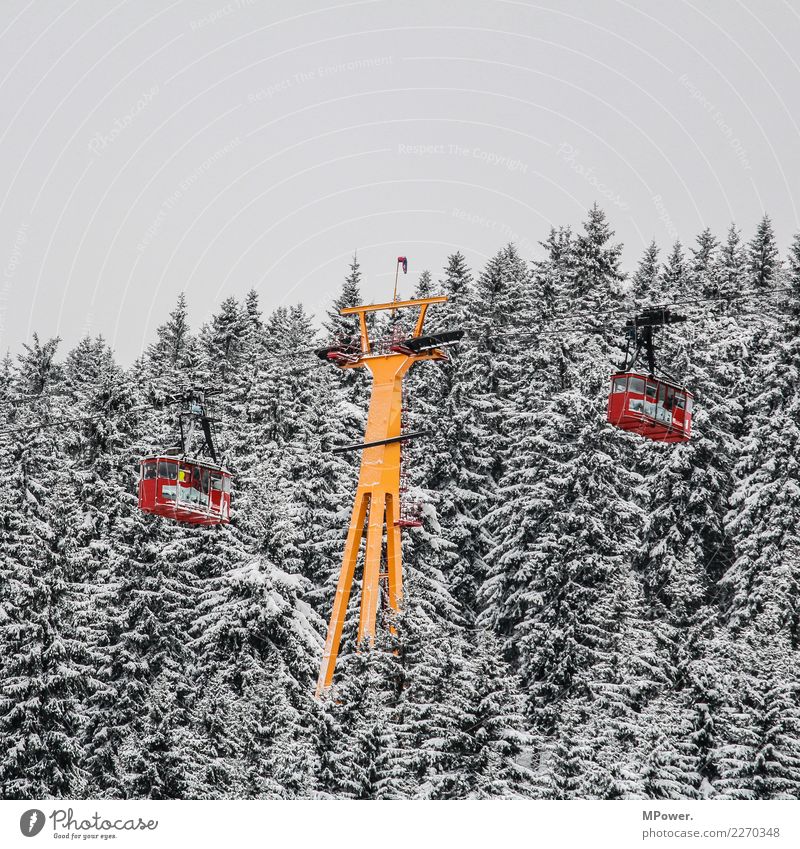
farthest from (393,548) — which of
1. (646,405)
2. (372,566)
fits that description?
(646,405)

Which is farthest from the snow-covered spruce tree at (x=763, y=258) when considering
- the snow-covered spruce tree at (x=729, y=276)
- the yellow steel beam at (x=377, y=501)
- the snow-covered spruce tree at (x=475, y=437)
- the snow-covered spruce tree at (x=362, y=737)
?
the snow-covered spruce tree at (x=362, y=737)

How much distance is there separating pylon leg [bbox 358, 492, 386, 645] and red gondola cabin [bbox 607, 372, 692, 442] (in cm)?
1054

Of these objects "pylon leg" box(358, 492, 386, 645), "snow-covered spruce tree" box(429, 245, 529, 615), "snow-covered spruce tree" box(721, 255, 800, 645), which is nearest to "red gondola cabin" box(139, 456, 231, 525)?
"pylon leg" box(358, 492, 386, 645)

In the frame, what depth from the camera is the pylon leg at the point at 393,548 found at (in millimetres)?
48812

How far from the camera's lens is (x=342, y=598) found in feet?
161

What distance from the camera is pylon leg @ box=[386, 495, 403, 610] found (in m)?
48.8

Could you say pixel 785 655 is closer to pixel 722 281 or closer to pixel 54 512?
pixel 54 512

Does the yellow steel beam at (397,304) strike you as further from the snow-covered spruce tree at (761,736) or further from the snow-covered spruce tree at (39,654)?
the snow-covered spruce tree at (761,736)

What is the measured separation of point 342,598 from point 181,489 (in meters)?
7.20

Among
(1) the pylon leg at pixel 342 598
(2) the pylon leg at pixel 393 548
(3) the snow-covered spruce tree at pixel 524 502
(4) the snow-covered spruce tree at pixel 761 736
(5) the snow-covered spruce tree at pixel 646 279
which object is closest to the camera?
(4) the snow-covered spruce tree at pixel 761 736

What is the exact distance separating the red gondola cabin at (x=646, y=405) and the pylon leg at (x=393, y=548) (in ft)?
33.9

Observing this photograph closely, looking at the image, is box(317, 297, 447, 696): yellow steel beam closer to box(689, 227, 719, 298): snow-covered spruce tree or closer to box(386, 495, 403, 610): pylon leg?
box(386, 495, 403, 610): pylon leg

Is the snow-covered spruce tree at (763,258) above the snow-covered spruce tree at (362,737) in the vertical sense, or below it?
above

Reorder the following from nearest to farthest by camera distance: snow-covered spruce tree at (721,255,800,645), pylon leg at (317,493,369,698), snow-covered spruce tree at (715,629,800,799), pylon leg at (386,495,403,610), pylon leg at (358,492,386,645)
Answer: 1. snow-covered spruce tree at (715,629,800,799)
2. pylon leg at (317,493,369,698)
3. pylon leg at (358,492,386,645)
4. pylon leg at (386,495,403,610)
5. snow-covered spruce tree at (721,255,800,645)
